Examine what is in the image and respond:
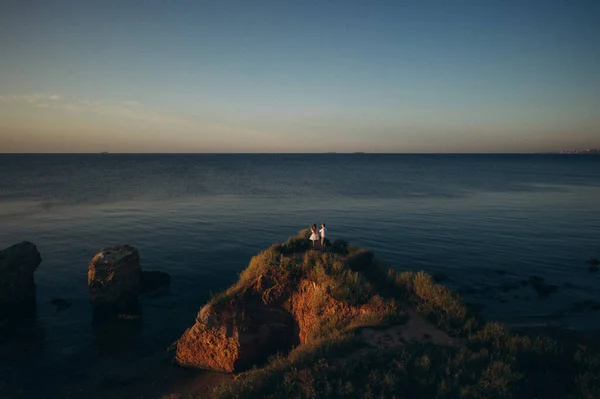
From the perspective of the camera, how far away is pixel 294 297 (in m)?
17.8

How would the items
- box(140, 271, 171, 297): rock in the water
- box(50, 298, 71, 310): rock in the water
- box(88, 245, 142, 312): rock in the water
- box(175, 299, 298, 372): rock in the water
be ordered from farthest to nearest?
box(140, 271, 171, 297): rock in the water < box(50, 298, 71, 310): rock in the water < box(88, 245, 142, 312): rock in the water < box(175, 299, 298, 372): rock in the water

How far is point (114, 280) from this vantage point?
74.5ft

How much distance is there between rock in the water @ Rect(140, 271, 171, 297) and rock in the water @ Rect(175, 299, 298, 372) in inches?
335

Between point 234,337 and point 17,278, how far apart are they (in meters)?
17.6

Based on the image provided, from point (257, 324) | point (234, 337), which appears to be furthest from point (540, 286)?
point (234, 337)

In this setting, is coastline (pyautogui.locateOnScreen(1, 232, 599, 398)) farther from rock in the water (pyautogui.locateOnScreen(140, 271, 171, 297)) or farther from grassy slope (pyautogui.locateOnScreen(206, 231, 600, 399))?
rock in the water (pyautogui.locateOnScreen(140, 271, 171, 297))

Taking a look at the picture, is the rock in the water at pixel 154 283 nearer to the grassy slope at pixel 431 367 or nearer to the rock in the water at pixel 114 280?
the rock in the water at pixel 114 280

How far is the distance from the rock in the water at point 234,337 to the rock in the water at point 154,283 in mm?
8497

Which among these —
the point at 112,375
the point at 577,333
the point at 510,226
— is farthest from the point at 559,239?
the point at 112,375

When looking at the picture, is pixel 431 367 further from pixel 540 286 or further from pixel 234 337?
pixel 540 286

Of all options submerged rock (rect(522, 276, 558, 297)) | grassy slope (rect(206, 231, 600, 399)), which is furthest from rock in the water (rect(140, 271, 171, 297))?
submerged rock (rect(522, 276, 558, 297))

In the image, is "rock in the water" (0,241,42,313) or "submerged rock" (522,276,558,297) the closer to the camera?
"rock in the water" (0,241,42,313)

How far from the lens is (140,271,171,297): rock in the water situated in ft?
82.2

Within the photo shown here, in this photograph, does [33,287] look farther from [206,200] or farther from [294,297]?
[206,200]
